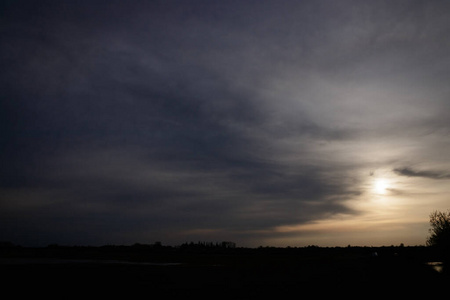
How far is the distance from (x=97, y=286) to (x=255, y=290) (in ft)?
43.9

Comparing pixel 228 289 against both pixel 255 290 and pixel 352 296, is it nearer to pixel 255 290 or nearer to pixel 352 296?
pixel 255 290

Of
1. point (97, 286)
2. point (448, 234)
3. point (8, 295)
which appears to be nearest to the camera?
point (8, 295)

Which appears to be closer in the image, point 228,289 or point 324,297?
point 324,297

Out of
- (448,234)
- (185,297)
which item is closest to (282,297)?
(185,297)

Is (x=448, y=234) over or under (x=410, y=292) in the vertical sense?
over

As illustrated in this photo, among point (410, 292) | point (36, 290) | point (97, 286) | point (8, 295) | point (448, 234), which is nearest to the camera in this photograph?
point (8, 295)

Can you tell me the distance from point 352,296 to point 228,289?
10.1 meters

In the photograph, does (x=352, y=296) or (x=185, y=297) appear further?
(x=352, y=296)

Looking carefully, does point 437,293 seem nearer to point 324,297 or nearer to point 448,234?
point 324,297

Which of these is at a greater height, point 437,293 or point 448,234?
point 448,234

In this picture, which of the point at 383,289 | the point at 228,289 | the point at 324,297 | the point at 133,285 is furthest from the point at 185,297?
the point at 383,289

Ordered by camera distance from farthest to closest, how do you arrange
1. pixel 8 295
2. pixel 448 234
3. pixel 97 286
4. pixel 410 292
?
1. pixel 448 234
2. pixel 410 292
3. pixel 97 286
4. pixel 8 295

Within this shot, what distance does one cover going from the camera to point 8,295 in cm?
2447

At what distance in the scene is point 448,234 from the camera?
91250mm
